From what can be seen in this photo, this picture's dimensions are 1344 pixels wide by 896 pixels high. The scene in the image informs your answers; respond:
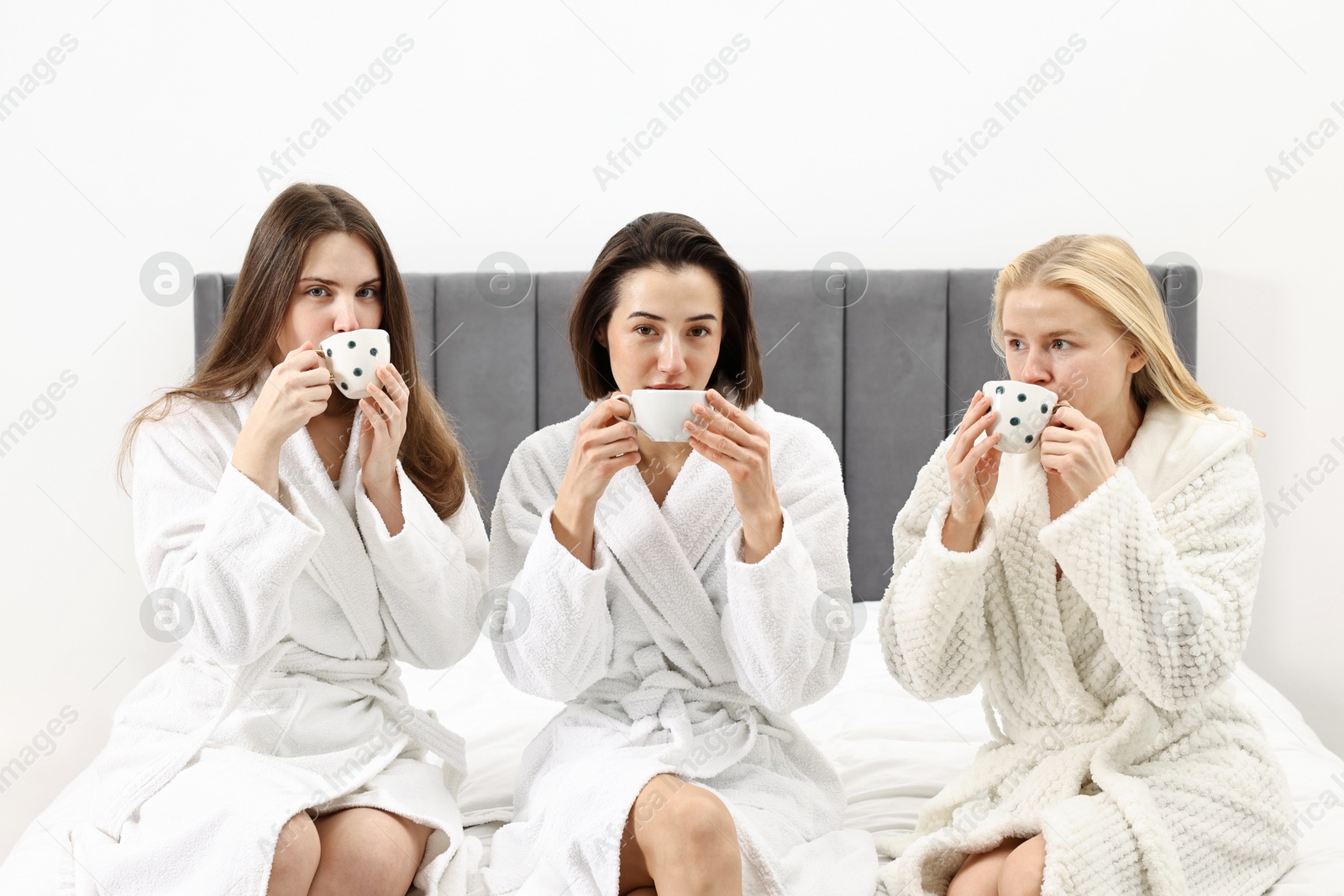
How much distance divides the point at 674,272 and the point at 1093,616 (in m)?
0.69

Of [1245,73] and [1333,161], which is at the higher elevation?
[1245,73]

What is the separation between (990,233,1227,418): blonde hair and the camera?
140 cm

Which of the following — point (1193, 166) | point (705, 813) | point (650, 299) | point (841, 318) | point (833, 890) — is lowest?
point (833, 890)

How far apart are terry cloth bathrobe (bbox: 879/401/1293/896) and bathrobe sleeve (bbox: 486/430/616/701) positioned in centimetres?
38

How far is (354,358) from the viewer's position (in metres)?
1.42

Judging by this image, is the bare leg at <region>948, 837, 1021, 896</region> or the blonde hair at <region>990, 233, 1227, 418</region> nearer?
the bare leg at <region>948, 837, 1021, 896</region>

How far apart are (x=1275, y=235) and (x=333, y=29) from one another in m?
2.33

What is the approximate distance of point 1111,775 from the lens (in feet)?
4.32

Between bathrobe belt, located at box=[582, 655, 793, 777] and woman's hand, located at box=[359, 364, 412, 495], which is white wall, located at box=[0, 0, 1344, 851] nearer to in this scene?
woman's hand, located at box=[359, 364, 412, 495]

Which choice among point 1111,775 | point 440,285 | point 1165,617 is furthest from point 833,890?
point 440,285

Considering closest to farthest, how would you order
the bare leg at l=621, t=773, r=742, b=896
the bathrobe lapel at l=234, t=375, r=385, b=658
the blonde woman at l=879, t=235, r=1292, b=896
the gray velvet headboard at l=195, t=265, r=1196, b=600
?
the bare leg at l=621, t=773, r=742, b=896
the blonde woman at l=879, t=235, r=1292, b=896
the bathrobe lapel at l=234, t=375, r=385, b=658
the gray velvet headboard at l=195, t=265, r=1196, b=600

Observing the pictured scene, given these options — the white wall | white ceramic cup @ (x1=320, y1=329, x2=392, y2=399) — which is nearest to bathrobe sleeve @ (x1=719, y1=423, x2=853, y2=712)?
white ceramic cup @ (x1=320, y1=329, x2=392, y2=399)

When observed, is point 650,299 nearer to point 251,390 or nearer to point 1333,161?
point 251,390

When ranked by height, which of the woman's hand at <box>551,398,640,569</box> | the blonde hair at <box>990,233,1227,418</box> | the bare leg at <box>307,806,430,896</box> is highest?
the blonde hair at <box>990,233,1227,418</box>
